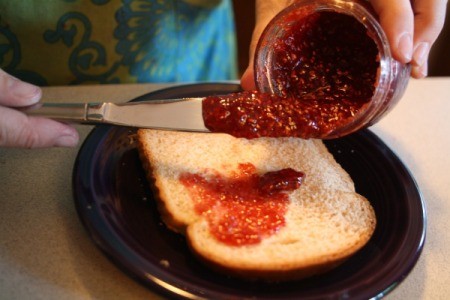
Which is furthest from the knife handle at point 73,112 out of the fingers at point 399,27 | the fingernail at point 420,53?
the fingernail at point 420,53

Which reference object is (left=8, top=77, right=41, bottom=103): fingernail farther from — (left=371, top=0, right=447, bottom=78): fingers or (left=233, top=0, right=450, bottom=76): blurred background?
(left=233, top=0, right=450, bottom=76): blurred background

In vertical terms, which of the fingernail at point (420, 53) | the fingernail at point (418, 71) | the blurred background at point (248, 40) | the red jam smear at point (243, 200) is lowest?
the blurred background at point (248, 40)

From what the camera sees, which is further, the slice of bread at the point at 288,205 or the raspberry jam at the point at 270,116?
the raspberry jam at the point at 270,116

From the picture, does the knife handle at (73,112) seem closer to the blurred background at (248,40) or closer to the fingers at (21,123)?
the fingers at (21,123)

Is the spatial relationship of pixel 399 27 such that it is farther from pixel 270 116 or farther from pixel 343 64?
pixel 270 116

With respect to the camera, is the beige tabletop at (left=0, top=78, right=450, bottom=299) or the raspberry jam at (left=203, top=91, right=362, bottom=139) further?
the raspberry jam at (left=203, top=91, right=362, bottom=139)

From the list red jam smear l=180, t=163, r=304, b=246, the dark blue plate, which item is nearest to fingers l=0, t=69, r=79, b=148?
the dark blue plate

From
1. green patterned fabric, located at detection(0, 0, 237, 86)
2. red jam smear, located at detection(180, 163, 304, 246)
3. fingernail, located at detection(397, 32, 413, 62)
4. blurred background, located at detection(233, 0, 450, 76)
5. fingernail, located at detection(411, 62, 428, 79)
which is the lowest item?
blurred background, located at detection(233, 0, 450, 76)

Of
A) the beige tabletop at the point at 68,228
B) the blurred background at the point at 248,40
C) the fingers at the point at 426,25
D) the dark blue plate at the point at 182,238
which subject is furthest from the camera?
the blurred background at the point at 248,40
